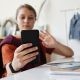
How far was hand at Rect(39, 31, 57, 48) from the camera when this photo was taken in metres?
1.41

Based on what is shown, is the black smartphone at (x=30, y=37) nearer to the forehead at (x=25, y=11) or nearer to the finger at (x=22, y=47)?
the finger at (x=22, y=47)

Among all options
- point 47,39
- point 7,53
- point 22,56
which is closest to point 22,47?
point 22,56

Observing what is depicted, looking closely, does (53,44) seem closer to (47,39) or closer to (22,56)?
(47,39)

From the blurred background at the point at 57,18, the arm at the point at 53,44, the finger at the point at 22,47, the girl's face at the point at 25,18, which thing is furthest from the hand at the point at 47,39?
the blurred background at the point at 57,18

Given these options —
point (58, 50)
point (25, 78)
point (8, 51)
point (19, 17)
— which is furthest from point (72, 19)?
point (25, 78)

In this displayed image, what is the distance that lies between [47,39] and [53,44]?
9 cm

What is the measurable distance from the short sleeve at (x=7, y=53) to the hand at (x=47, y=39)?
0.73 ft

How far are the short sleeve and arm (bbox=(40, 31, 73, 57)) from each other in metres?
0.23

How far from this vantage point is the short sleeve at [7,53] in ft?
3.99

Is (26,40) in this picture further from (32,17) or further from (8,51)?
(32,17)

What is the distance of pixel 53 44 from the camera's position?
1.55 meters

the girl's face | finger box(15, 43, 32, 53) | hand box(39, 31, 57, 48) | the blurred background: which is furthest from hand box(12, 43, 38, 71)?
the blurred background

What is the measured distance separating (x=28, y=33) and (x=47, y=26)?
2059 millimetres

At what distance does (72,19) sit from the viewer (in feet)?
9.84
